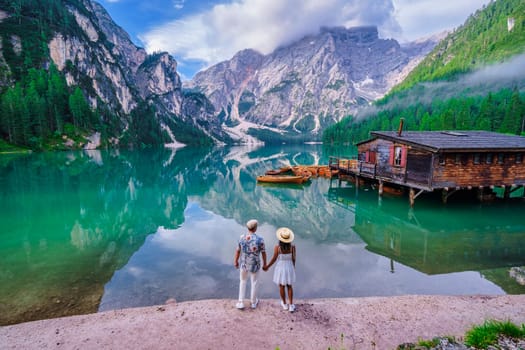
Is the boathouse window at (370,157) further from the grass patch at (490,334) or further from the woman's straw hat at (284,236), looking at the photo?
the grass patch at (490,334)

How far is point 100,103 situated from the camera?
147625 mm

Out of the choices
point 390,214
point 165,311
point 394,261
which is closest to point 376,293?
point 394,261

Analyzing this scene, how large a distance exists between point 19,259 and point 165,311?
10.8m

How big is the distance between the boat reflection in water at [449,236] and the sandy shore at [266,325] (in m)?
5.04

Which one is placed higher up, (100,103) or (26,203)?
(100,103)

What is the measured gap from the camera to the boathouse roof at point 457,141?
81.9 ft

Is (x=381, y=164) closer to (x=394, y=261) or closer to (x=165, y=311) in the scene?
(x=394, y=261)

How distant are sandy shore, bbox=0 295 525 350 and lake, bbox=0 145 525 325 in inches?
83.5

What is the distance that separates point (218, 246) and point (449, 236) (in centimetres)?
1503

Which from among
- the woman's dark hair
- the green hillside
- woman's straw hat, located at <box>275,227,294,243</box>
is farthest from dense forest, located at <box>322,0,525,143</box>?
the woman's dark hair

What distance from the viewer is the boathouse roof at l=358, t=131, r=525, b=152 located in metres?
25.0

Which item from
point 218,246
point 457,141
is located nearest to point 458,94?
point 457,141

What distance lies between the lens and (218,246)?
18031 mm

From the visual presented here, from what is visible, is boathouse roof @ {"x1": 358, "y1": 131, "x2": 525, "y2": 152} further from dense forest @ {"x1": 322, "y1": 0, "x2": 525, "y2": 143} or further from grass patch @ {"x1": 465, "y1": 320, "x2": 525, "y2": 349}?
dense forest @ {"x1": 322, "y1": 0, "x2": 525, "y2": 143}
